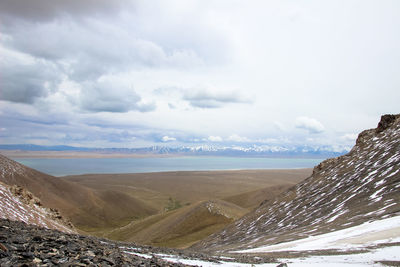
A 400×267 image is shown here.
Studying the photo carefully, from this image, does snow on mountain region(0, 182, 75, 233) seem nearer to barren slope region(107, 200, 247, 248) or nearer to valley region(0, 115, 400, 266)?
valley region(0, 115, 400, 266)

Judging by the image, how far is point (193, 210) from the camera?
2776 inches

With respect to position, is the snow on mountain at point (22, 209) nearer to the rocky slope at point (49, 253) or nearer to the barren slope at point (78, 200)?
the rocky slope at point (49, 253)

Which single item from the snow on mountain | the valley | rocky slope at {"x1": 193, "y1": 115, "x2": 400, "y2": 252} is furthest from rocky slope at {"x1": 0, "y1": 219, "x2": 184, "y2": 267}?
the snow on mountain

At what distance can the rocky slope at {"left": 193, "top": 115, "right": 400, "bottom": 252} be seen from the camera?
2723 cm

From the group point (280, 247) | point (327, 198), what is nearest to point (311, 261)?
point (280, 247)

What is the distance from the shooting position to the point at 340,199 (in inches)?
1426

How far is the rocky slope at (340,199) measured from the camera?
27234mm

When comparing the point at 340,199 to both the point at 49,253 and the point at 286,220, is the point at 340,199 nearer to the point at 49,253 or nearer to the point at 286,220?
the point at 286,220

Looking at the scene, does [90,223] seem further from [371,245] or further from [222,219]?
[371,245]

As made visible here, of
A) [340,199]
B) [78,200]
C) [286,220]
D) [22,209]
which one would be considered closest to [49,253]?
[22,209]

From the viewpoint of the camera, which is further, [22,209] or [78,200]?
[78,200]

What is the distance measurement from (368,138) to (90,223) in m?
86.0

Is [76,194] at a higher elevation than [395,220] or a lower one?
lower

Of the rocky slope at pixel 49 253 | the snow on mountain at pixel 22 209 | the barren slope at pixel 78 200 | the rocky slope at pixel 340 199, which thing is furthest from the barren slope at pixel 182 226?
the rocky slope at pixel 49 253
